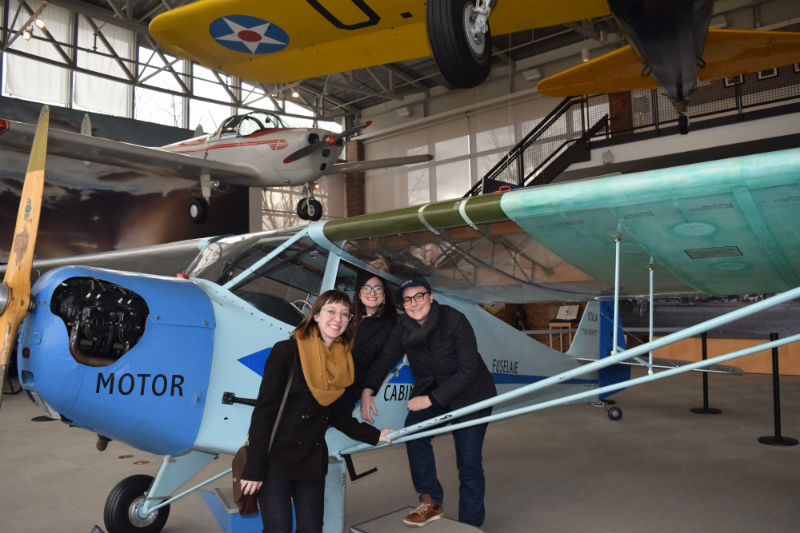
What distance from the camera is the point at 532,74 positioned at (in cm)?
1608

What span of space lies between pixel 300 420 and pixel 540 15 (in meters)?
5.80

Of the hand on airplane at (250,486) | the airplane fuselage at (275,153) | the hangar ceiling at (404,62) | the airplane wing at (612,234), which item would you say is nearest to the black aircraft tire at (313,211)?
the airplane fuselage at (275,153)

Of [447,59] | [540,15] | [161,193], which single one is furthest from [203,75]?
[447,59]

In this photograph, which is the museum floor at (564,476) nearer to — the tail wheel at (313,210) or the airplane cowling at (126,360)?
the airplane cowling at (126,360)

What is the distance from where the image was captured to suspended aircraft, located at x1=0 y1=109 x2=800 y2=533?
226 centimetres

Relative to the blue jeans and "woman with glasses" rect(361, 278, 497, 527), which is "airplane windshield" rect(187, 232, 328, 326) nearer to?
"woman with glasses" rect(361, 278, 497, 527)

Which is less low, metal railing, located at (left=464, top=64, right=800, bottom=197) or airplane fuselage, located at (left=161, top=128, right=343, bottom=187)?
metal railing, located at (left=464, top=64, right=800, bottom=197)

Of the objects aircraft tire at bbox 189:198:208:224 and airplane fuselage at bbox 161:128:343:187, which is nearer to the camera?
airplane fuselage at bbox 161:128:343:187

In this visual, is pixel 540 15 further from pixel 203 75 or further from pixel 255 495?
pixel 203 75

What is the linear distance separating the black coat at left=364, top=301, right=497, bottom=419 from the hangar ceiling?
34.8ft

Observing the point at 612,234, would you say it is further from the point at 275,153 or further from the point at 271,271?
the point at 275,153

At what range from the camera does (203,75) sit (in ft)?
54.0

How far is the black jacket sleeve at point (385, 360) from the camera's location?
9.03 ft

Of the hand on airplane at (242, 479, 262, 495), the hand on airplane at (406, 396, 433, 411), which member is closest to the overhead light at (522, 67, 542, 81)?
the hand on airplane at (406, 396, 433, 411)
